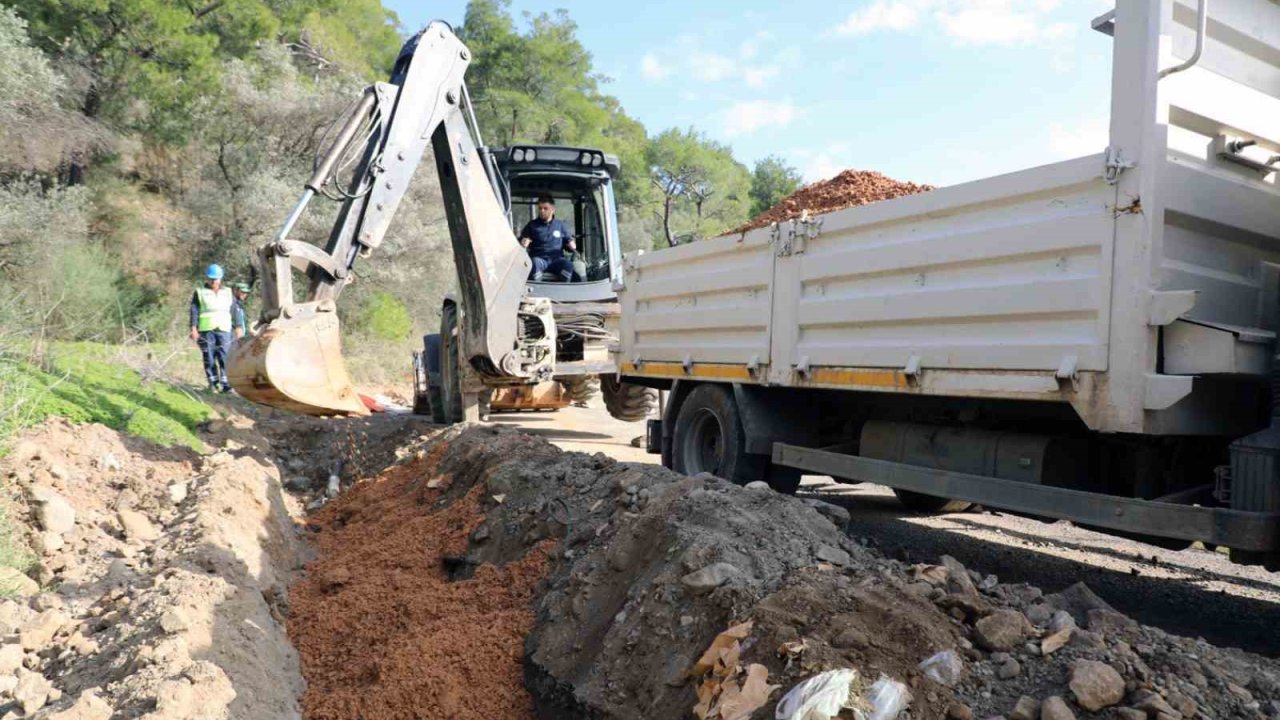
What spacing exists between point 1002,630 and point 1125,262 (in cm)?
198

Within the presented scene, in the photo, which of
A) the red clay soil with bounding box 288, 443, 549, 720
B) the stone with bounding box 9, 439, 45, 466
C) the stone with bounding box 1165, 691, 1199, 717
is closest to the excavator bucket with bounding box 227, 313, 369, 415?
the red clay soil with bounding box 288, 443, 549, 720

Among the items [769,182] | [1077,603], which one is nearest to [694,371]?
[1077,603]

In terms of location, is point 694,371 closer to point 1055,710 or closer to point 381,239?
point 381,239

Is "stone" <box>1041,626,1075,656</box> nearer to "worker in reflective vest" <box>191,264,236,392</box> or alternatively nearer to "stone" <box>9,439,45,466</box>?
"stone" <box>9,439,45,466</box>

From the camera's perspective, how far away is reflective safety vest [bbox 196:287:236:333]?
37.4ft

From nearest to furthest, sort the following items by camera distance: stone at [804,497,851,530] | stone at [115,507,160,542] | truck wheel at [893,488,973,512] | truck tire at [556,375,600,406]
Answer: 1. stone at [804,497,851,530]
2. stone at [115,507,160,542]
3. truck wheel at [893,488,973,512]
4. truck tire at [556,375,600,406]

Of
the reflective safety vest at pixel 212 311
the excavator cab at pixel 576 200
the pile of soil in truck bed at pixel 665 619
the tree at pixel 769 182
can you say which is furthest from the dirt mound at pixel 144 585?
the tree at pixel 769 182

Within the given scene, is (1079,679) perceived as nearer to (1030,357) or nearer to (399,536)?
(1030,357)

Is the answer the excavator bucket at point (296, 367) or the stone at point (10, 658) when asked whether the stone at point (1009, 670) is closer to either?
the stone at point (10, 658)

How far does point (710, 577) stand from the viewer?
3.54 metres

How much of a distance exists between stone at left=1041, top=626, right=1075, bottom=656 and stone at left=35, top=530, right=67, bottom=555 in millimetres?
4695

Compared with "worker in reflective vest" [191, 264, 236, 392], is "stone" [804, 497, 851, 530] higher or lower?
lower

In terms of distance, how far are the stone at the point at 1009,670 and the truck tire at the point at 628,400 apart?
28.0 feet

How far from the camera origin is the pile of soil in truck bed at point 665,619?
2.70 meters
